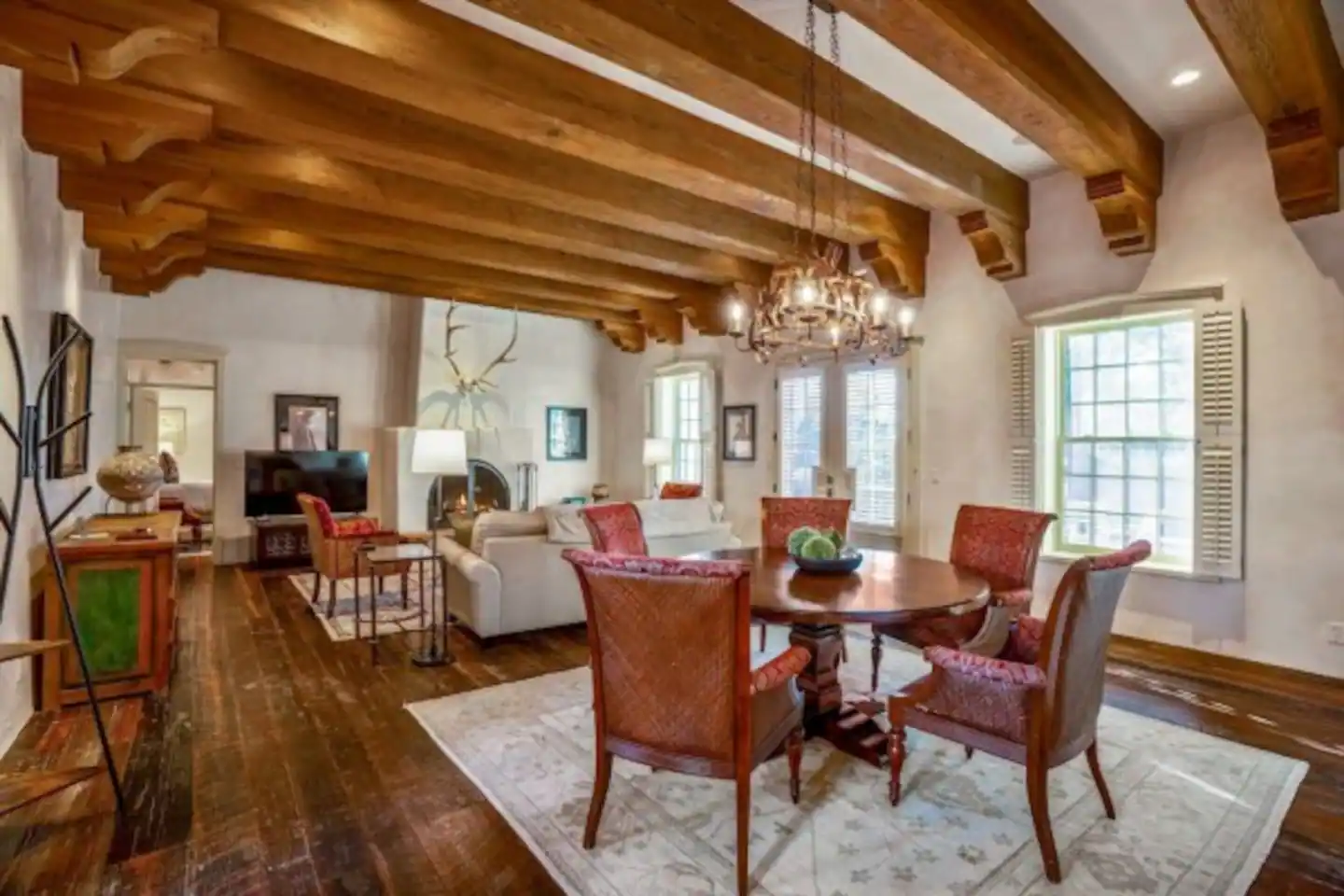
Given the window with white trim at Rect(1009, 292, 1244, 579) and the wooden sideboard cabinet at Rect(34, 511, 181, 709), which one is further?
the window with white trim at Rect(1009, 292, 1244, 579)

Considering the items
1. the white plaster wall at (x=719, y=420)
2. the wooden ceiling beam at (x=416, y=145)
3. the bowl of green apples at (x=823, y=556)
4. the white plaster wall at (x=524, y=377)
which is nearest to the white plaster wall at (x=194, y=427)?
the white plaster wall at (x=524, y=377)

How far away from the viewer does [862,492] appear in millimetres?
6160

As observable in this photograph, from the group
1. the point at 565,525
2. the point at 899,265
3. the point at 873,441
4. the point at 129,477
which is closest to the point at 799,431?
the point at 873,441

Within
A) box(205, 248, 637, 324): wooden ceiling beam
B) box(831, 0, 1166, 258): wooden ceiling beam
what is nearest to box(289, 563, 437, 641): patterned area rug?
box(205, 248, 637, 324): wooden ceiling beam

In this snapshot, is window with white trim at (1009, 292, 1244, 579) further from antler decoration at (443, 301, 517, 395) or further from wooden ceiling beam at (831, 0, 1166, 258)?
antler decoration at (443, 301, 517, 395)

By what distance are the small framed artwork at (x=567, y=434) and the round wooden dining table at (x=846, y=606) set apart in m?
6.18

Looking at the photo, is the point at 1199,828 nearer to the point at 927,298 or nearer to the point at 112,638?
the point at 927,298

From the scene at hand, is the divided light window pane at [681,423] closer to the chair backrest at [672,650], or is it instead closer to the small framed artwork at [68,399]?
the small framed artwork at [68,399]

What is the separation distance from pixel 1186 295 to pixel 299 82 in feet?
16.9

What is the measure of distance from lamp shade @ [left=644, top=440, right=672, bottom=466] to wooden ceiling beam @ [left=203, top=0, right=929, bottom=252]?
13.6ft

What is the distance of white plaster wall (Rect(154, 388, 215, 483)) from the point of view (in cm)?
1107

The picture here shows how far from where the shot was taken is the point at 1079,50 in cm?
331

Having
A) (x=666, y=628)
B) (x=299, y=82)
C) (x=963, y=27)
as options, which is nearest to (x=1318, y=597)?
(x=963, y=27)

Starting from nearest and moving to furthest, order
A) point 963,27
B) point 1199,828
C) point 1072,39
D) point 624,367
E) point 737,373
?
point 1199,828, point 963,27, point 1072,39, point 737,373, point 624,367
